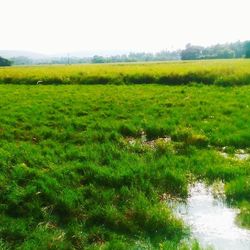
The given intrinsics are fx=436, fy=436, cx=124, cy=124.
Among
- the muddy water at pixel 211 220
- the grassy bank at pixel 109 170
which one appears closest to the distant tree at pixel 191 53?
the grassy bank at pixel 109 170

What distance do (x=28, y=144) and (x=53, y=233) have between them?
17.7 ft

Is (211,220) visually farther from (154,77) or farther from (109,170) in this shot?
(154,77)

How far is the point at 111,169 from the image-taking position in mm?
8977

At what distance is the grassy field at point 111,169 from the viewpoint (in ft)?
20.9

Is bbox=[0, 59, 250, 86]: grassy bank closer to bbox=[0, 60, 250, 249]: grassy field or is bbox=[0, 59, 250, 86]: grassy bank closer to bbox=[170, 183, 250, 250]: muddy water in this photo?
bbox=[0, 60, 250, 249]: grassy field

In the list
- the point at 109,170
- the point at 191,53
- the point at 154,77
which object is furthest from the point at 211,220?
the point at 191,53

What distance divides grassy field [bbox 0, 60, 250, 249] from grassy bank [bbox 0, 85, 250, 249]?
0.06 ft

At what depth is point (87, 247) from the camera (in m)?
5.90

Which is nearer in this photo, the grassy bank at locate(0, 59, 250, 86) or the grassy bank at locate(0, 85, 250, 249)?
the grassy bank at locate(0, 85, 250, 249)

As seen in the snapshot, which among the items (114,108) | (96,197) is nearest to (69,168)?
(96,197)

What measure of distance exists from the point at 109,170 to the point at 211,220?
8.99ft

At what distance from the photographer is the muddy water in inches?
235

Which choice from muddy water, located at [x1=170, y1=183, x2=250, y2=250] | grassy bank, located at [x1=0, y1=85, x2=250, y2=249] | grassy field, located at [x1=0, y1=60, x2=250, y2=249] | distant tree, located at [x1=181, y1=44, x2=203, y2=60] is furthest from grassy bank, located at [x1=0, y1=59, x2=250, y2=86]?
distant tree, located at [x1=181, y1=44, x2=203, y2=60]

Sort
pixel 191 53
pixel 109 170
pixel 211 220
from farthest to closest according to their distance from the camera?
pixel 191 53
pixel 109 170
pixel 211 220
